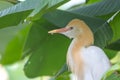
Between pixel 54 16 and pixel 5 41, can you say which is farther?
pixel 5 41

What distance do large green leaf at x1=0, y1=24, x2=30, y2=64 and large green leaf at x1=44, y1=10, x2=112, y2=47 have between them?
113 millimetres

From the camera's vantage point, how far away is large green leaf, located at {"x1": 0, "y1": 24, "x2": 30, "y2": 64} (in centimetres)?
143

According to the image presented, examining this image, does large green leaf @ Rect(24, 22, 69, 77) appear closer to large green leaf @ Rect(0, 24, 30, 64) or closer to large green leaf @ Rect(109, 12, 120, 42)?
large green leaf @ Rect(0, 24, 30, 64)

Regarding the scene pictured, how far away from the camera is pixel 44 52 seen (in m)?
1.46

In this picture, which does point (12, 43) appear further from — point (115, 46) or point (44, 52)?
point (115, 46)

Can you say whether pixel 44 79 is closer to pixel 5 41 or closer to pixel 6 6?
pixel 5 41

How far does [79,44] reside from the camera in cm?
122

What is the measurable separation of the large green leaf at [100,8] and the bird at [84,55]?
12 centimetres

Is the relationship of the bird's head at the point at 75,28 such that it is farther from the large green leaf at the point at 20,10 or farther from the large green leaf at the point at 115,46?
the large green leaf at the point at 115,46

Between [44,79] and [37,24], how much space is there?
0.91ft

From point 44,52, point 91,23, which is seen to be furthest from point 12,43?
point 91,23

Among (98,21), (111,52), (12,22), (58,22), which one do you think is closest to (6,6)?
(12,22)

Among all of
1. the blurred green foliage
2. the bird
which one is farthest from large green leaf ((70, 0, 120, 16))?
the bird

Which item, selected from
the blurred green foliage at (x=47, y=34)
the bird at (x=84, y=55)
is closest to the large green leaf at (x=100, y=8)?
the blurred green foliage at (x=47, y=34)
